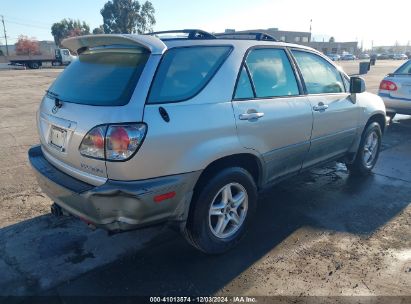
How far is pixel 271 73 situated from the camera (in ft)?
11.6

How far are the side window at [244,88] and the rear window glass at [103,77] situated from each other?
862 millimetres

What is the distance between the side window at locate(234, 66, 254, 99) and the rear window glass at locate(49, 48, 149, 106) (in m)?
0.86

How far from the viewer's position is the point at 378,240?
3514mm

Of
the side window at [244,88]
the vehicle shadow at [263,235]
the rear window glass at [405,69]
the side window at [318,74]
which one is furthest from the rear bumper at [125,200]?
the rear window glass at [405,69]

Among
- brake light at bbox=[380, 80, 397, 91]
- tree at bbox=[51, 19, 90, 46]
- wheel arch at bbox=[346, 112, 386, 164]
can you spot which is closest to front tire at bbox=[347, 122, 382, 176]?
wheel arch at bbox=[346, 112, 386, 164]

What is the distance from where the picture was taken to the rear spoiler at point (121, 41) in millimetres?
2713

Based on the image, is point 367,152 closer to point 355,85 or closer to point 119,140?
point 355,85

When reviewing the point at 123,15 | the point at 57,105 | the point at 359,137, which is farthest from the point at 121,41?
the point at 123,15

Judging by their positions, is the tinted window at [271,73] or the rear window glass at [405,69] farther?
the rear window glass at [405,69]

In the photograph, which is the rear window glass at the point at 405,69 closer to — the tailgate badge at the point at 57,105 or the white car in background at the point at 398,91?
the white car in background at the point at 398,91

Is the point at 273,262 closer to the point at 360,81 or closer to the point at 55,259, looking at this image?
the point at 55,259

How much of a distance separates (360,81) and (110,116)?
3.37 m

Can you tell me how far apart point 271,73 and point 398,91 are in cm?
581

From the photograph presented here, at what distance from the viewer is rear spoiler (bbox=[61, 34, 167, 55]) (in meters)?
2.71
